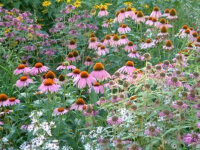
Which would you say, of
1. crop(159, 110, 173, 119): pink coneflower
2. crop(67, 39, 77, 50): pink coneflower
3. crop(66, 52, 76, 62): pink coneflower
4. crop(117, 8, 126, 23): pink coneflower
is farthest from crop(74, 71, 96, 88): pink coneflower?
crop(117, 8, 126, 23): pink coneflower

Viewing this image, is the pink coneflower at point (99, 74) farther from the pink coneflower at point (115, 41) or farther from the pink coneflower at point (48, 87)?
the pink coneflower at point (115, 41)

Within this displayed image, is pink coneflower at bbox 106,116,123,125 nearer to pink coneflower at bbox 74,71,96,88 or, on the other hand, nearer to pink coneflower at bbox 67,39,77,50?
pink coneflower at bbox 74,71,96,88

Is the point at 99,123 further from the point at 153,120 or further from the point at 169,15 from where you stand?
the point at 169,15

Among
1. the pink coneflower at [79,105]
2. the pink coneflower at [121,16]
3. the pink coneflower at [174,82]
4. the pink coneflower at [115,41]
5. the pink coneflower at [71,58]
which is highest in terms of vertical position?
the pink coneflower at [121,16]

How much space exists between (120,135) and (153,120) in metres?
0.34

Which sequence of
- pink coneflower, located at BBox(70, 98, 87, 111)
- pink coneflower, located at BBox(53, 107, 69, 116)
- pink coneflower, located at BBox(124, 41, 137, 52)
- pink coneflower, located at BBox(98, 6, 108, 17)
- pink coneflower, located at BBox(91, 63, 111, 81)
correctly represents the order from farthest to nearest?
1. pink coneflower, located at BBox(98, 6, 108, 17)
2. pink coneflower, located at BBox(124, 41, 137, 52)
3. pink coneflower, located at BBox(91, 63, 111, 81)
4. pink coneflower, located at BBox(70, 98, 87, 111)
5. pink coneflower, located at BBox(53, 107, 69, 116)

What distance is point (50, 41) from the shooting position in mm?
4430

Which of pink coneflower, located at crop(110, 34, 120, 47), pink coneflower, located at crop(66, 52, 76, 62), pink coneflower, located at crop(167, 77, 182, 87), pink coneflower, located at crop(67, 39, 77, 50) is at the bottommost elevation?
pink coneflower, located at crop(66, 52, 76, 62)

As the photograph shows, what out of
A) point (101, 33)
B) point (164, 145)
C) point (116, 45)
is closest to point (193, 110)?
point (164, 145)

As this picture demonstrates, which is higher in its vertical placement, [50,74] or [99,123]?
[50,74]

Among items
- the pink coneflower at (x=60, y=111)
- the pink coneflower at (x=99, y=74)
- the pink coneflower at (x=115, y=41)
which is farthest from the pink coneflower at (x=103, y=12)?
the pink coneflower at (x=60, y=111)

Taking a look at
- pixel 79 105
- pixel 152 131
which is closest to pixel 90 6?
pixel 79 105

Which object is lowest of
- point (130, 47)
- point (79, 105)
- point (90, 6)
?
point (79, 105)

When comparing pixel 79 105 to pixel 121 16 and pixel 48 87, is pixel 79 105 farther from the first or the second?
pixel 121 16
